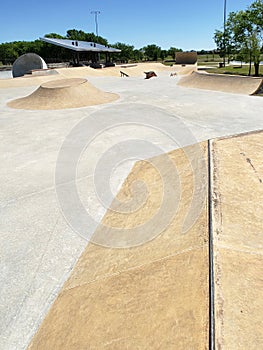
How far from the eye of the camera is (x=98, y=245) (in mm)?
5043

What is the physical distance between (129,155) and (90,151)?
1.43 meters

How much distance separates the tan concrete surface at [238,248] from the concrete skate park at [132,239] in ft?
0.05

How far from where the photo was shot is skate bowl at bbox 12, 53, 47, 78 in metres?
36.1

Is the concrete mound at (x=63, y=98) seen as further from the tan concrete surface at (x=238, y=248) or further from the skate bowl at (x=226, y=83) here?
the tan concrete surface at (x=238, y=248)

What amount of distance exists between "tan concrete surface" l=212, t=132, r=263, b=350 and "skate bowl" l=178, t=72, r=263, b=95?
13.5m

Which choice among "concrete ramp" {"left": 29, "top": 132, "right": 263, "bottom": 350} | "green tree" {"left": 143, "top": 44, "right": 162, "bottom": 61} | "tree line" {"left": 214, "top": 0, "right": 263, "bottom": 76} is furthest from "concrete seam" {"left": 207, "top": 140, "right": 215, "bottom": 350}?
"green tree" {"left": 143, "top": 44, "right": 162, "bottom": 61}

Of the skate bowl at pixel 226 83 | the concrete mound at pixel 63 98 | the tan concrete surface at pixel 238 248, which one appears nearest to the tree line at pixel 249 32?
the skate bowl at pixel 226 83

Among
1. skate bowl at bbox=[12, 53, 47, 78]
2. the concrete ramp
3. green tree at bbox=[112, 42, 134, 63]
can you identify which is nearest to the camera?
the concrete ramp

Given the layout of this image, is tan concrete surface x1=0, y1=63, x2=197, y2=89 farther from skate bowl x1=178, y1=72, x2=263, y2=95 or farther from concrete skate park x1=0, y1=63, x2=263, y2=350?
concrete skate park x1=0, y1=63, x2=263, y2=350

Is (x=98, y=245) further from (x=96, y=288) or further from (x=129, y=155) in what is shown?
(x=129, y=155)

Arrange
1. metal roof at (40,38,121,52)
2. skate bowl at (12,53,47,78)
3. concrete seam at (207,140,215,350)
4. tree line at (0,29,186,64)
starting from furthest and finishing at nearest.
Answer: tree line at (0,29,186,64)
metal roof at (40,38,121,52)
skate bowl at (12,53,47,78)
concrete seam at (207,140,215,350)

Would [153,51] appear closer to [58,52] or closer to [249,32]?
Result: [58,52]

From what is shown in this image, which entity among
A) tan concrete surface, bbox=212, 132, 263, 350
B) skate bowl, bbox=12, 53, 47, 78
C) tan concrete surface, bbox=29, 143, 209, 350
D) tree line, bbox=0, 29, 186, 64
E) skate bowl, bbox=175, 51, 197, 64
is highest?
tree line, bbox=0, 29, 186, 64

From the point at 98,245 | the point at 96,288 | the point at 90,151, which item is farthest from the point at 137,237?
the point at 90,151
